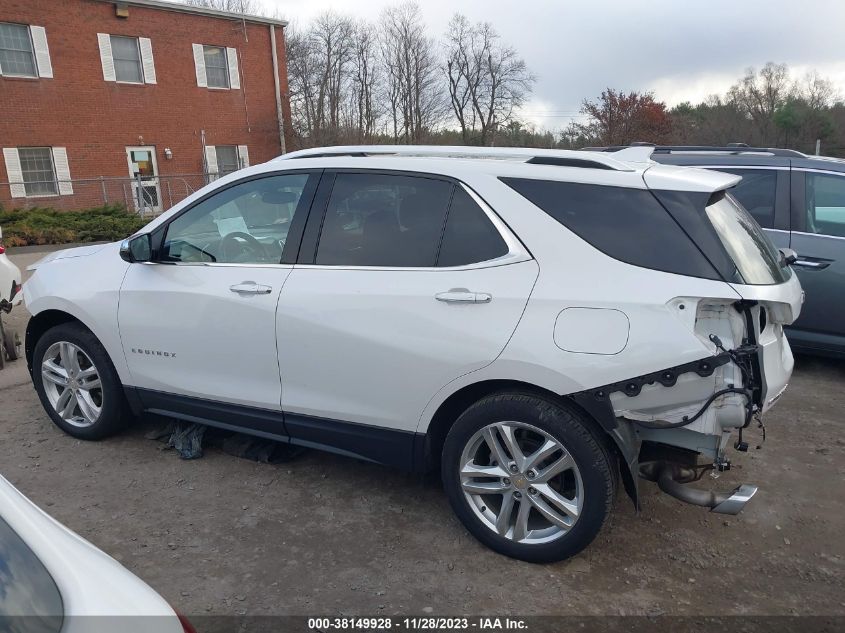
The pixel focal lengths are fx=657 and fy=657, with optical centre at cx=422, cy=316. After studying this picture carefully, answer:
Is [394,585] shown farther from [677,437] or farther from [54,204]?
[54,204]

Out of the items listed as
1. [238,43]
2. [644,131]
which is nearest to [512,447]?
[238,43]

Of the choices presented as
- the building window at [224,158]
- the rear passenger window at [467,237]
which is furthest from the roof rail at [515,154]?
the building window at [224,158]

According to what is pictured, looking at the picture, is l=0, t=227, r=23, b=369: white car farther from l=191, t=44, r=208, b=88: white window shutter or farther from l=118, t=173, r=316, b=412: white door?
l=191, t=44, r=208, b=88: white window shutter

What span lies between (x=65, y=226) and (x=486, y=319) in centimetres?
1709

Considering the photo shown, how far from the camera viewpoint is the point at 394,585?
2928 mm

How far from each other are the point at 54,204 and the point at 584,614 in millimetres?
23236

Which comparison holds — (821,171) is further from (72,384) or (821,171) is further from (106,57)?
(106,57)

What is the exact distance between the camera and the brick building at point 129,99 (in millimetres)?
20875

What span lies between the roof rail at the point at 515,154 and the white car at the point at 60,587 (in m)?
2.48

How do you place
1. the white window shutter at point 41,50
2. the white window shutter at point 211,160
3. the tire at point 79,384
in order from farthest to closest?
the white window shutter at point 211,160 → the white window shutter at point 41,50 → the tire at point 79,384

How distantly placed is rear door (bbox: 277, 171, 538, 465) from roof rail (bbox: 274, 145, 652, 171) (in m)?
0.21

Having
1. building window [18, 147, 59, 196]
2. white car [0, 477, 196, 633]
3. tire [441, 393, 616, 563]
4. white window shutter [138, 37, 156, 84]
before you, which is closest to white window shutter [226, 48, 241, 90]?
white window shutter [138, 37, 156, 84]

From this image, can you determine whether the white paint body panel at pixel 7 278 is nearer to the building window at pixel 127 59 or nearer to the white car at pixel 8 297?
the white car at pixel 8 297

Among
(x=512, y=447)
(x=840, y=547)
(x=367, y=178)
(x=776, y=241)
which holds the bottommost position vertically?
(x=840, y=547)
